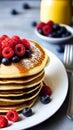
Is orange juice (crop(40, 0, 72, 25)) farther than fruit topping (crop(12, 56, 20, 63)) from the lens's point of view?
Yes

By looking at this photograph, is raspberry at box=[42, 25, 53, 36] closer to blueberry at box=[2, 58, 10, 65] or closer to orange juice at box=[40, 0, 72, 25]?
orange juice at box=[40, 0, 72, 25]

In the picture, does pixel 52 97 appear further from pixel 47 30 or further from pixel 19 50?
pixel 47 30

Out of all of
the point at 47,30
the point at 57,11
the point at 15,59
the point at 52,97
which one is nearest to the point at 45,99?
the point at 52,97

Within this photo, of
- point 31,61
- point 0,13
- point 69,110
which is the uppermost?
point 31,61

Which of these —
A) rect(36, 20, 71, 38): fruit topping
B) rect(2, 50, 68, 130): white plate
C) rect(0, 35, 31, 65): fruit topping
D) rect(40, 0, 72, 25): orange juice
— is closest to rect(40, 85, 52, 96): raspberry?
rect(2, 50, 68, 130): white plate

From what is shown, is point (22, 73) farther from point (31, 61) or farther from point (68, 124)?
point (68, 124)

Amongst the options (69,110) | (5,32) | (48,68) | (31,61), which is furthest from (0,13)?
(69,110)
